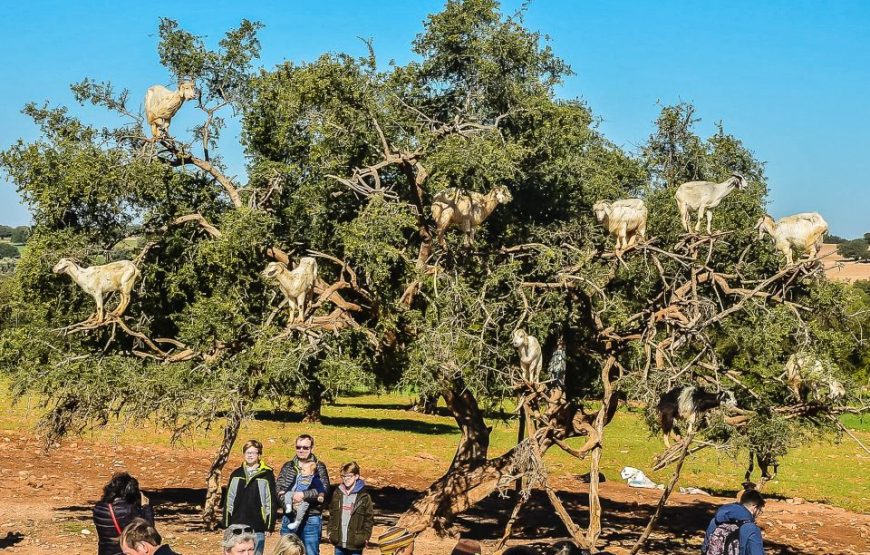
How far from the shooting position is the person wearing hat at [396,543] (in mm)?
9219

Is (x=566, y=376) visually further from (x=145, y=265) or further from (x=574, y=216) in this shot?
(x=145, y=265)

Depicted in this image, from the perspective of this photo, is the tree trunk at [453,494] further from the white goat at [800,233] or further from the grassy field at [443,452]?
the grassy field at [443,452]

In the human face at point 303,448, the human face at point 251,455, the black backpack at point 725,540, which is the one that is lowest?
the black backpack at point 725,540

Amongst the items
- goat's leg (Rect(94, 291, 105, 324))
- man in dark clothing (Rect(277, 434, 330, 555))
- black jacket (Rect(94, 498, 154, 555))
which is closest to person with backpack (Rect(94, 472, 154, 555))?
black jacket (Rect(94, 498, 154, 555))

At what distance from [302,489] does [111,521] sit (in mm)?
2165

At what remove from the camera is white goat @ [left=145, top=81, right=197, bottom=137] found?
13.5m

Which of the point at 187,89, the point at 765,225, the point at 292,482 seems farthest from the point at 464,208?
the point at 292,482

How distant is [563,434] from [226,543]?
31.5ft

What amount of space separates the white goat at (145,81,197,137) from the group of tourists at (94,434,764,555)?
630 cm

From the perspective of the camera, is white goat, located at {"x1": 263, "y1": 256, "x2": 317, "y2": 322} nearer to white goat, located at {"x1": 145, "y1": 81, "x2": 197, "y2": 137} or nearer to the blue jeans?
white goat, located at {"x1": 145, "y1": 81, "x2": 197, "y2": 137}

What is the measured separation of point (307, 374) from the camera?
14211 millimetres

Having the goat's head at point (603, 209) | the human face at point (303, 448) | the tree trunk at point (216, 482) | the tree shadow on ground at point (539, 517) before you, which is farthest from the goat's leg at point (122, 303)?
the goat's head at point (603, 209)

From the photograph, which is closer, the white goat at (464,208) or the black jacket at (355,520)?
the black jacket at (355,520)

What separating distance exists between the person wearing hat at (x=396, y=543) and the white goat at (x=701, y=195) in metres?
5.44
